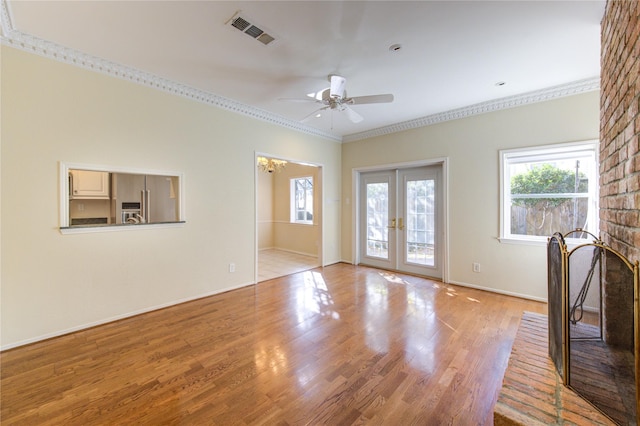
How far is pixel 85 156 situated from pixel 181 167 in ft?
3.23

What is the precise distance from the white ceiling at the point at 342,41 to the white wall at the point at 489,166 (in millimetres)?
416

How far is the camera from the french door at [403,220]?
4.81 metres

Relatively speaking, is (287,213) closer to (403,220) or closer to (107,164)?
(403,220)

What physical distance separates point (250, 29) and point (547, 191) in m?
4.32

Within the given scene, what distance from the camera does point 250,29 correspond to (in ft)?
7.75

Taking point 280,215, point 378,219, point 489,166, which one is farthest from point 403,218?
point 280,215

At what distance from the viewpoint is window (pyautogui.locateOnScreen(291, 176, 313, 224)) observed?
289 inches

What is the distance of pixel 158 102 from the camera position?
11.0 ft

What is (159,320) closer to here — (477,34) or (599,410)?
(599,410)

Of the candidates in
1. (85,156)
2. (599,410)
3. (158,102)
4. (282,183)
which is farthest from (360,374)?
(282,183)

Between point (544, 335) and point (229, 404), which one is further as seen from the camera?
point (544, 335)

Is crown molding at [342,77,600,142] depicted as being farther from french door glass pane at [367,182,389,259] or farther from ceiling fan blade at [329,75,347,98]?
ceiling fan blade at [329,75,347,98]

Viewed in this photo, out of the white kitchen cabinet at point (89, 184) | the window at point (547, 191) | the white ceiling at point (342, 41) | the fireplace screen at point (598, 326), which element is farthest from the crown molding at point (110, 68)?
the fireplace screen at point (598, 326)

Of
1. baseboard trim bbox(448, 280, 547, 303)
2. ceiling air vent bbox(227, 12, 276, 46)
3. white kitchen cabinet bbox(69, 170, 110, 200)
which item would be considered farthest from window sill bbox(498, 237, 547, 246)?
white kitchen cabinet bbox(69, 170, 110, 200)
